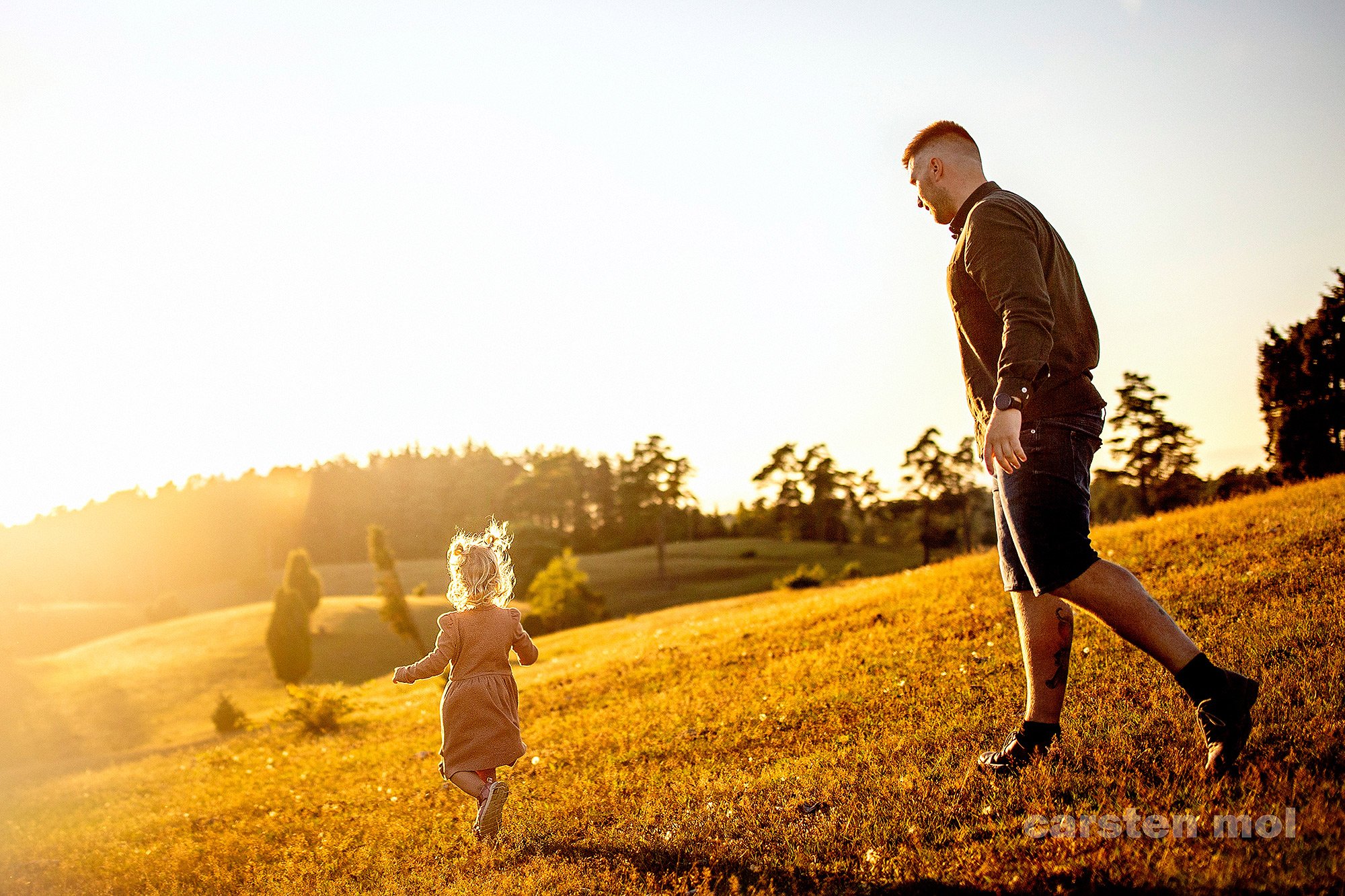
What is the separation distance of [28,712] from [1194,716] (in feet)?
175

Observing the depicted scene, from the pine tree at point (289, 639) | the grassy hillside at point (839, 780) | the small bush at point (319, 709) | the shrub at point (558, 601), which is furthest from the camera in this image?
the shrub at point (558, 601)

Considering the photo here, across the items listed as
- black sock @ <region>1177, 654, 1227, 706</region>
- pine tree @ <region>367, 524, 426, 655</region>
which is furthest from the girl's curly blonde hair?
pine tree @ <region>367, 524, 426, 655</region>

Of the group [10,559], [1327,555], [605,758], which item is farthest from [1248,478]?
[10,559]

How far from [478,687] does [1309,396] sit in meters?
34.4

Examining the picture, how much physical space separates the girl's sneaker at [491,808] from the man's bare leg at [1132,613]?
12.6 feet

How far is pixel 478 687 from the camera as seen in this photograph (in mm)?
5609

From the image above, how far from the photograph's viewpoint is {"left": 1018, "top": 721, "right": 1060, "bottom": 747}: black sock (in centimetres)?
475

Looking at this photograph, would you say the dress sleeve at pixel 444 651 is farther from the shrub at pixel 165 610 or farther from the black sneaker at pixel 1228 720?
the shrub at pixel 165 610

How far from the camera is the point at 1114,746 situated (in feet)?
15.4

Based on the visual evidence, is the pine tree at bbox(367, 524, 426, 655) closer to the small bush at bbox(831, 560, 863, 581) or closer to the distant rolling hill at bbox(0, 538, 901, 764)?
the distant rolling hill at bbox(0, 538, 901, 764)

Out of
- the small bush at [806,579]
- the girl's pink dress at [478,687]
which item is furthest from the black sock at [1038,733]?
the small bush at [806,579]

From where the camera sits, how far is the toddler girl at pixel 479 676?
554cm

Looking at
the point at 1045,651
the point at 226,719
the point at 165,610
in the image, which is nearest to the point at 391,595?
the point at 226,719

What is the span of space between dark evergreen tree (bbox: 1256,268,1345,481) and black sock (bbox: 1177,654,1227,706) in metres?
30.5
